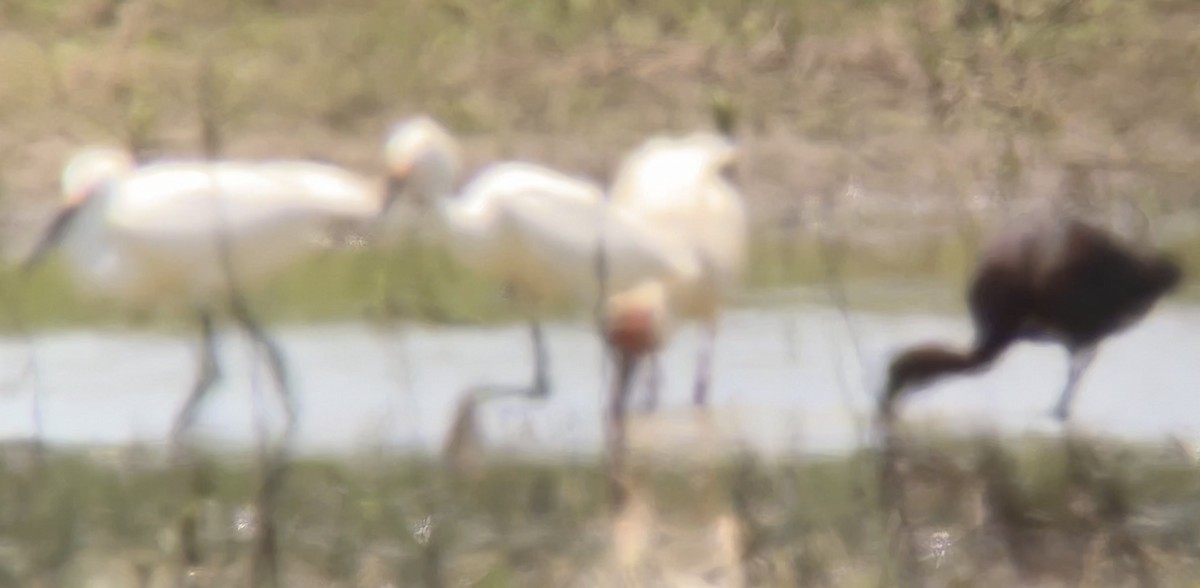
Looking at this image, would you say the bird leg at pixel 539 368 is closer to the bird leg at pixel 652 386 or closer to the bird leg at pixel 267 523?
the bird leg at pixel 652 386

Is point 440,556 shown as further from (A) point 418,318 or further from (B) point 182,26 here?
(B) point 182,26

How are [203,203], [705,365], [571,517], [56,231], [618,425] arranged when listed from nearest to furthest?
[571,517] → [618,425] → [203,203] → [56,231] → [705,365]

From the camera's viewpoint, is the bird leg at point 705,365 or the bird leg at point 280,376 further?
the bird leg at point 705,365

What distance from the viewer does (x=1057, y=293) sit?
537 centimetres

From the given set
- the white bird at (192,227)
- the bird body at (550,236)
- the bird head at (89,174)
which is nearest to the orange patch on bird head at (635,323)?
the bird body at (550,236)

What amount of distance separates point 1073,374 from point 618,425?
131 centimetres

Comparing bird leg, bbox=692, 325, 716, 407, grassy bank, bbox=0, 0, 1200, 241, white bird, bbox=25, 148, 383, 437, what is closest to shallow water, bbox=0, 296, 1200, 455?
bird leg, bbox=692, 325, 716, 407

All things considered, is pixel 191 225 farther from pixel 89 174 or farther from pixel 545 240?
pixel 545 240

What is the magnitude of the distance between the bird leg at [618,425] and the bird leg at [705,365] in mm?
440

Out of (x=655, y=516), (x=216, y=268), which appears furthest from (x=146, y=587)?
(x=216, y=268)

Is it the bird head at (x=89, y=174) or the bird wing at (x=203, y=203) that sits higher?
the bird head at (x=89, y=174)

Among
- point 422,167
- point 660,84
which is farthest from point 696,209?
point 660,84

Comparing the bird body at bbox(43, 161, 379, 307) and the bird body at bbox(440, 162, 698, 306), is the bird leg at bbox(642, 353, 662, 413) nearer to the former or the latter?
the bird body at bbox(440, 162, 698, 306)

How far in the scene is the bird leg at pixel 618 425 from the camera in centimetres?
434
